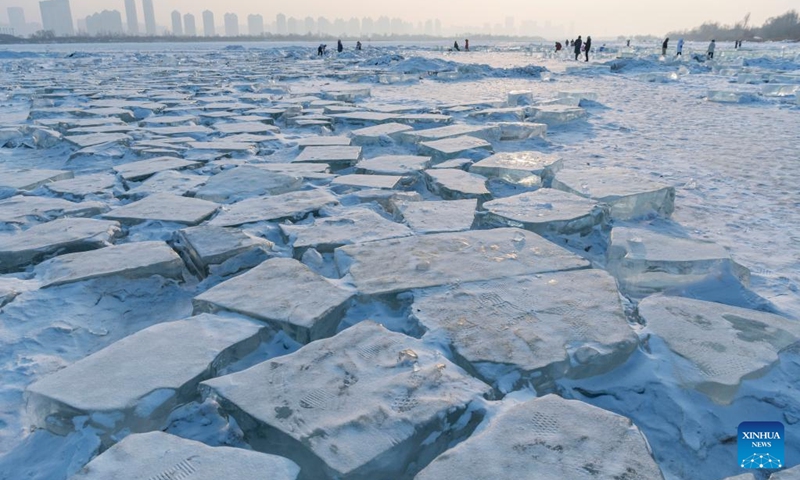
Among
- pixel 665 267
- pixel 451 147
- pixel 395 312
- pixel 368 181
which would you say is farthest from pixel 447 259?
pixel 451 147

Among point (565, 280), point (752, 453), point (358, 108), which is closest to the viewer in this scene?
point (752, 453)

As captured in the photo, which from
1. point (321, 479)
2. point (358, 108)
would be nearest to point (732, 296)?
point (321, 479)

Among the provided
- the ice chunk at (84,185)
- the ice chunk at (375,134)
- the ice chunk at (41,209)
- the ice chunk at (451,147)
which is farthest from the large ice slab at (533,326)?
the ice chunk at (375,134)

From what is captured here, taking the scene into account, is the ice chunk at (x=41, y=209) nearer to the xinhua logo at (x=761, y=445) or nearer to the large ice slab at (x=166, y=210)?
the large ice slab at (x=166, y=210)

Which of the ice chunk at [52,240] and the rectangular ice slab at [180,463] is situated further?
the ice chunk at [52,240]

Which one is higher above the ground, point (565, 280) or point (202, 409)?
point (565, 280)

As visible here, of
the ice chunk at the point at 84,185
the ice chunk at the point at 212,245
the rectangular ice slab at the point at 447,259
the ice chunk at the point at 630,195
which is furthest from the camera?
the ice chunk at the point at 84,185

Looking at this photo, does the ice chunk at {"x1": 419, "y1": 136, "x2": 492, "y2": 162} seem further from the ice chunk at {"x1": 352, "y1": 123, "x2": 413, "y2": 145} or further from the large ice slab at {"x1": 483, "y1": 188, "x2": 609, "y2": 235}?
the large ice slab at {"x1": 483, "y1": 188, "x2": 609, "y2": 235}

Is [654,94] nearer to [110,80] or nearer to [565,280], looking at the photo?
[565,280]
